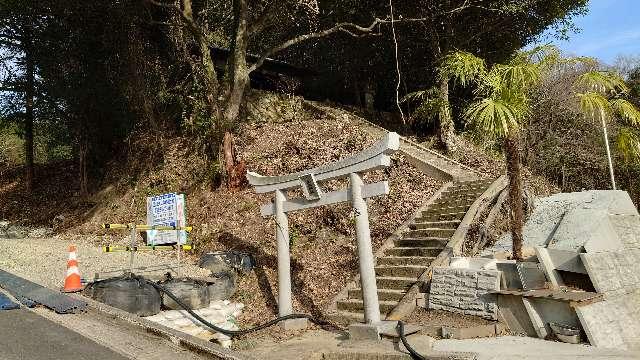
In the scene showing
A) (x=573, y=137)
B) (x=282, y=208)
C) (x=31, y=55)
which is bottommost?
(x=282, y=208)

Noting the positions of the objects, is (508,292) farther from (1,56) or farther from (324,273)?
(1,56)

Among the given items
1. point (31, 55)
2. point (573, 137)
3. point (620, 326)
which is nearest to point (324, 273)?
point (620, 326)

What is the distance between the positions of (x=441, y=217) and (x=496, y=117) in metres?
3.28

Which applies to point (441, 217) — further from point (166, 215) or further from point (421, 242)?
point (166, 215)

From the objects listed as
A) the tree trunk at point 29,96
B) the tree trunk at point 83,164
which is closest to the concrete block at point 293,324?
the tree trunk at point 83,164

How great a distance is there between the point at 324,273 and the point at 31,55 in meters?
16.3

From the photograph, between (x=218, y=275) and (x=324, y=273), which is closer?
(x=218, y=275)

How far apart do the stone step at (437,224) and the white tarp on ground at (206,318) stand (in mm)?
4401

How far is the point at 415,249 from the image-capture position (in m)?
9.62

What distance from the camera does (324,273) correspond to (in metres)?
10.0

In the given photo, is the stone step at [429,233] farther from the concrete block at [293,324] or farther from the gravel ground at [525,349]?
the concrete block at [293,324]

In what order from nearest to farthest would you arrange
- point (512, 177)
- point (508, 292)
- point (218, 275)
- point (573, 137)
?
point (508, 292)
point (512, 177)
point (218, 275)
point (573, 137)

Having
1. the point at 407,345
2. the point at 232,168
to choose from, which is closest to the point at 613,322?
the point at 407,345

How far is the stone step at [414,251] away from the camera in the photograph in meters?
9.29
